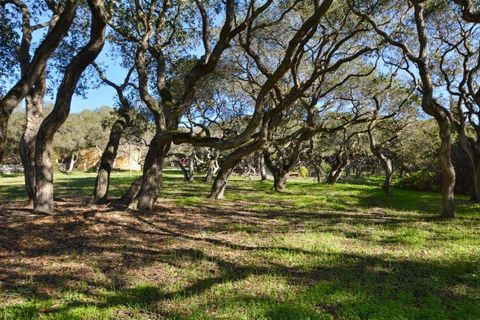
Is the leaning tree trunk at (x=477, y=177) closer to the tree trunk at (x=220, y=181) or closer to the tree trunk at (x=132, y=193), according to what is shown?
the tree trunk at (x=220, y=181)

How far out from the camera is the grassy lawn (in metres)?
4.59

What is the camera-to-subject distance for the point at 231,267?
6391 mm

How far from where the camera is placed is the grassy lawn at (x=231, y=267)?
4.59m

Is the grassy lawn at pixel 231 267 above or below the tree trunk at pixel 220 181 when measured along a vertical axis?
below

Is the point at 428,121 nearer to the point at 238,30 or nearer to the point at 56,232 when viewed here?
the point at 238,30

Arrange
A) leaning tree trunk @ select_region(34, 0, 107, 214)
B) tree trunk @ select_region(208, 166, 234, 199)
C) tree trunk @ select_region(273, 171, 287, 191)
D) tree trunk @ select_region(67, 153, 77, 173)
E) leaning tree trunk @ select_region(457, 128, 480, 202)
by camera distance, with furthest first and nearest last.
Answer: tree trunk @ select_region(67, 153, 77, 173) → tree trunk @ select_region(273, 171, 287, 191) → tree trunk @ select_region(208, 166, 234, 199) → leaning tree trunk @ select_region(457, 128, 480, 202) → leaning tree trunk @ select_region(34, 0, 107, 214)

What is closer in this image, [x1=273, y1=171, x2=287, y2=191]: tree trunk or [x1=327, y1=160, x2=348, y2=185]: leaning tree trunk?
[x1=273, y1=171, x2=287, y2=191]: tree trunk

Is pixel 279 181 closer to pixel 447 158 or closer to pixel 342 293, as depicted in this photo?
pixel 447 158

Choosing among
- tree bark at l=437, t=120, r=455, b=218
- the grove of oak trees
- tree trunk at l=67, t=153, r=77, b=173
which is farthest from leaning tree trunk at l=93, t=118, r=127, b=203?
tree trunk at l=67, t=153, r=77, b=173

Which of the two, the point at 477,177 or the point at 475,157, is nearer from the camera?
the point at 477,177

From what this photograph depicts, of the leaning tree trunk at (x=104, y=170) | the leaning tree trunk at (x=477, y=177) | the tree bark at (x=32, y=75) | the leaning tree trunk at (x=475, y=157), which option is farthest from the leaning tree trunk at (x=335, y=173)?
the tree bark at (x=32, y=75)

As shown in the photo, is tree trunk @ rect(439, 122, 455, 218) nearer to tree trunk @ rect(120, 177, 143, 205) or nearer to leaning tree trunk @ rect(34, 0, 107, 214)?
tree trunk @ rect(120, 177, 143, 205)

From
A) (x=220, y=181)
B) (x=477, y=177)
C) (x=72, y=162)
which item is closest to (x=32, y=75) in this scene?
(x=220, y=181)

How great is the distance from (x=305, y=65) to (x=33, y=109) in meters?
17.8
